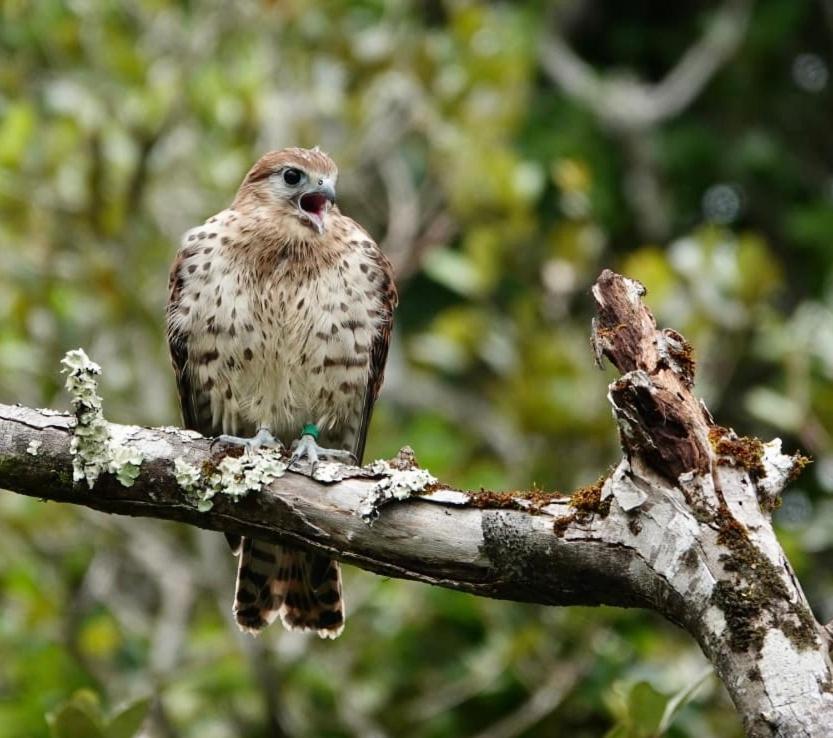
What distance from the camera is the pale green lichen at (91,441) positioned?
10.3 feet

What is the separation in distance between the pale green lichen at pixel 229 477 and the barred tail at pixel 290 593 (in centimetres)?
127

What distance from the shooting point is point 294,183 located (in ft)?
15.5

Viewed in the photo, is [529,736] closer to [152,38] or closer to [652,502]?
[652,502]

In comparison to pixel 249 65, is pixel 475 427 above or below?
below

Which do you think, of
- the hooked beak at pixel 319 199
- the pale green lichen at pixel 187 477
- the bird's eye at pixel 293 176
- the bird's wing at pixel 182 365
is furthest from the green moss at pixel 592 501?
the bird's eye at pixel 293 176

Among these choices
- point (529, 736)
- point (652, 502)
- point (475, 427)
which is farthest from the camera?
point (475, 427)

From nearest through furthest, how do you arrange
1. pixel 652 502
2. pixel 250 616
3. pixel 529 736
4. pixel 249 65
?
pixel 652 502
pixel 250 616
pixel 529 736
pixel 249 65

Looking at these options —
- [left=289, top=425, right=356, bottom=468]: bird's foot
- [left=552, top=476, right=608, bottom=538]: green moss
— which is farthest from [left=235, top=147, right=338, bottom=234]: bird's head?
[left=552, top=476, right=608, bottom=538]: green moss

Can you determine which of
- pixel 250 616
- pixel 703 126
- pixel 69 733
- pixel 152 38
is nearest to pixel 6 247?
pixel 152 38

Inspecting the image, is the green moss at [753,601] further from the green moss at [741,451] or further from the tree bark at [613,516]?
the green moss at [741,451]

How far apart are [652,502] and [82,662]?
138 inches

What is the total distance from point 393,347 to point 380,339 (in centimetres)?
251

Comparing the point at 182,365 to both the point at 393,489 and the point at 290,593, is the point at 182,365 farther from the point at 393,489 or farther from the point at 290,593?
the point at 393,489

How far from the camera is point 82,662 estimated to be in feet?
18.8
